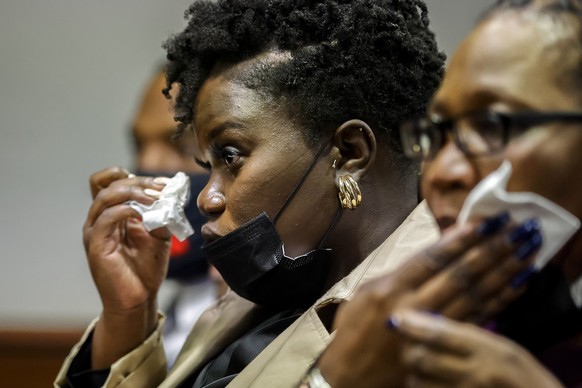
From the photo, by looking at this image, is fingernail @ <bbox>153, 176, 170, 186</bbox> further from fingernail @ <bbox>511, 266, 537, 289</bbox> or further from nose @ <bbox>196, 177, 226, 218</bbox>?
fingernail @ <bbox>511, 266, 537, 289</bbox>

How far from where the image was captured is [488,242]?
3.26 ft

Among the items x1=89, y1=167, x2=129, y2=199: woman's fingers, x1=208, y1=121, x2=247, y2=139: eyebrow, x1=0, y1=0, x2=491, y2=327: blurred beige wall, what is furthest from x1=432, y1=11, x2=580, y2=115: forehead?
x1=0, y1=0, x2=491, y2=327: blurred beige wall

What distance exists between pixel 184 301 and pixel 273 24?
4.80 feet

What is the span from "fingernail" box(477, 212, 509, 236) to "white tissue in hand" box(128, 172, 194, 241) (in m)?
1.01

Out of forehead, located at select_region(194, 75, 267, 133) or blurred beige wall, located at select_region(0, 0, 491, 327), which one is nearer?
forehead, located at select_region(194, 75, 267, 133)

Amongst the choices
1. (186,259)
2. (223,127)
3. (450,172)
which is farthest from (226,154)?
(186,259)

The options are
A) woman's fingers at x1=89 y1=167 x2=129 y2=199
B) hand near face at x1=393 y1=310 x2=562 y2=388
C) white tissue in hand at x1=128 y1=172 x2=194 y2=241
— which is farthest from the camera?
woman's fingers at x1=89 y1=167 x2=129 y2=199

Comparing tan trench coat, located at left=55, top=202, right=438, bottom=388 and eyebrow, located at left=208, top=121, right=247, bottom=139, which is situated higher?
eyebrow, located at left=208, top=121, right=247, bottom=139

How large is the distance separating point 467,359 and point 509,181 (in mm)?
214

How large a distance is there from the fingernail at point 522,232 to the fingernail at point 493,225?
0.6 inches

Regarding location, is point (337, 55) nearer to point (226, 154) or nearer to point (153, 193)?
point (226, 154)

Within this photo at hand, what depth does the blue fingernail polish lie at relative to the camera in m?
0.99

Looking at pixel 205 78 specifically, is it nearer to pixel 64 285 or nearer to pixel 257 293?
pixel 257 293

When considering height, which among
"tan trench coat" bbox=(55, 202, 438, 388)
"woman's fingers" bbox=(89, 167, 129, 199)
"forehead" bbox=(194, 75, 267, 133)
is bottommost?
"tan trench coat" bbox=(55, 202, 438, 388)
